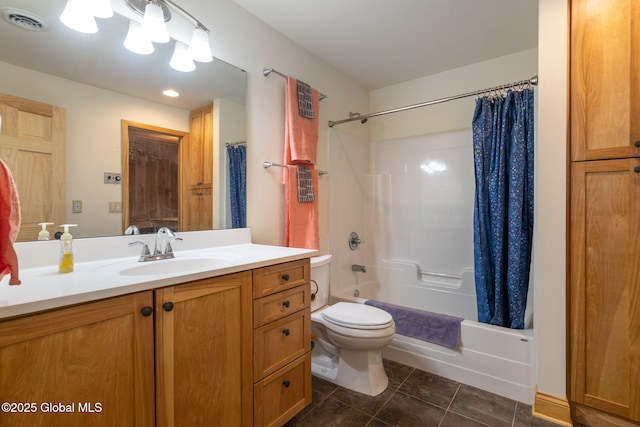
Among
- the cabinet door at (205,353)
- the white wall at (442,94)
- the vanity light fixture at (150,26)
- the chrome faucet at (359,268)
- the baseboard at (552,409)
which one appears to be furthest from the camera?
the chrome faucet at (359,268)

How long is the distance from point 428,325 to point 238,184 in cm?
152

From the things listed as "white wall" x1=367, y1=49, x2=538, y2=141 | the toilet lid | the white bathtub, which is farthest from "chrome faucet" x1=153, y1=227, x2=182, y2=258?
"white wall" x1=367, y1=49, x2=538, y2=141

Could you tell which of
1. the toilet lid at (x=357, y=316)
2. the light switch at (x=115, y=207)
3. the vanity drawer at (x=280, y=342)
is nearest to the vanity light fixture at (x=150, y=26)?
the light switch at (x=115, y=207)

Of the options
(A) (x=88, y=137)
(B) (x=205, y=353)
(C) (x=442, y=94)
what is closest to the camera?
(B) (x=205, y=353)

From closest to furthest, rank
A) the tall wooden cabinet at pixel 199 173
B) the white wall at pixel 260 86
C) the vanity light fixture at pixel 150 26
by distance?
the vanity light fixture at pixel 150 26 → the tall wooden cabinet at pixel 199 173 → the white wall at pixel 260 86

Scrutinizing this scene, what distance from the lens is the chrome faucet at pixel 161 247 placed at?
1.32 m

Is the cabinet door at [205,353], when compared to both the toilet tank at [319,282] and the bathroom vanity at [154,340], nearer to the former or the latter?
the bathroom vanity at [154,340]

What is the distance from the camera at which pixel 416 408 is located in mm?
1604

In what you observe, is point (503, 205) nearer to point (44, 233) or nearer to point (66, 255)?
point (66, 255)

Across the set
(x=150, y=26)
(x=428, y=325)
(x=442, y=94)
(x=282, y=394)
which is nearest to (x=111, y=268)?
(x=282, y=394)

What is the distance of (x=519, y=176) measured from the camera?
6.23 ft

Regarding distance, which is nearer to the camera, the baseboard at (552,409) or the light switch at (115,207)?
the light switch at (115,207)

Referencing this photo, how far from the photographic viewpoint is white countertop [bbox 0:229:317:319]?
77 centimetres

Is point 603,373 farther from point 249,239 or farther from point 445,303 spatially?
point 249,239
